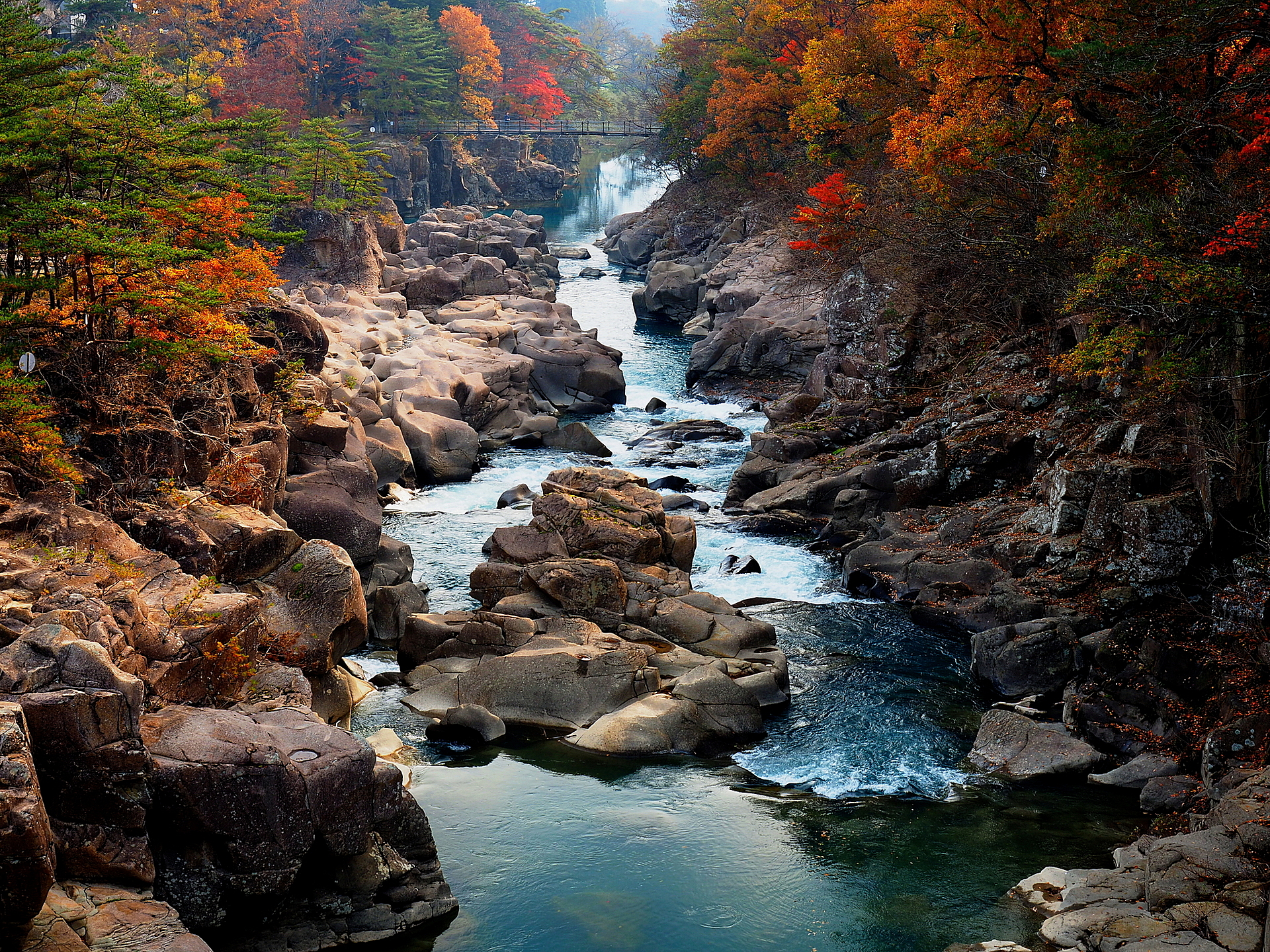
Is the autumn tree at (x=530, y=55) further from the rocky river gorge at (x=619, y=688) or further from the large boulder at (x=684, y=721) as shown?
the large boulder at (x=684, y=721)

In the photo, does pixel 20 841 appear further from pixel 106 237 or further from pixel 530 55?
pixel 530 55

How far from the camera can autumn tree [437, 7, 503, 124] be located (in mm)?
80250

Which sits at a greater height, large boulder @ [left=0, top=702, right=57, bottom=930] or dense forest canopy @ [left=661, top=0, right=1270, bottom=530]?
dense forest canopy @ [left=661, top=0, right=1270, bottom=530]

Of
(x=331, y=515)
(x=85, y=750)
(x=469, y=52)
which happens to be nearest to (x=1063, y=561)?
(x=331, y=515)

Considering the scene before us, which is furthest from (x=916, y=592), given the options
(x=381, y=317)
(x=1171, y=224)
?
(x=381, y=317)

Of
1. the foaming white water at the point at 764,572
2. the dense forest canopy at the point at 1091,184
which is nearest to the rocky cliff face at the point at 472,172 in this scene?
the dense forest canopy at the point at 1091,184

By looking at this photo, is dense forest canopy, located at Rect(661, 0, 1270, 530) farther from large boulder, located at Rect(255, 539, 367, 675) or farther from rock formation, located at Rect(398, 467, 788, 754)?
large boulder, located at Rect(255, 539, 367, 675)

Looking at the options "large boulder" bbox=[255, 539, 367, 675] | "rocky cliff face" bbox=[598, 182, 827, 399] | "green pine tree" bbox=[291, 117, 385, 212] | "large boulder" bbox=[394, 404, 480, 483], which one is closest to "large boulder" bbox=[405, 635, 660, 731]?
"large boulder" bbox=[255, 539, 367, 675]

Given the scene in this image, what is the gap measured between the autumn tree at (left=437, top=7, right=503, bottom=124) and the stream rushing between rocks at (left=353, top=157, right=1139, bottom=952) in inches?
2687

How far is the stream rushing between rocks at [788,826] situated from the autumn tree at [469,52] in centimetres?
6826

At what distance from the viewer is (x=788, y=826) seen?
13.6m

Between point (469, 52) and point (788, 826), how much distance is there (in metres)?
77.8

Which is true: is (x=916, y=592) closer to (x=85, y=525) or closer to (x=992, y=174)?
(x=992, y=174)

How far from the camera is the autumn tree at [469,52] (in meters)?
80.2
